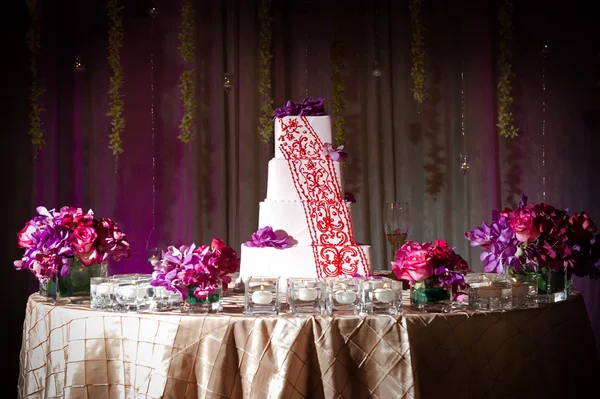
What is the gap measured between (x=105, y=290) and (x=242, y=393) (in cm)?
60

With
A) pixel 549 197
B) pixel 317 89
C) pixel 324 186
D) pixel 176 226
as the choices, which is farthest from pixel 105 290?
pixel 549 197

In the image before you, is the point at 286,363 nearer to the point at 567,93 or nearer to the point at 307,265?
the point at 307,265

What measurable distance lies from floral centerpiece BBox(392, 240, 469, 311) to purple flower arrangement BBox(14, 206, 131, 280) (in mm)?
1071

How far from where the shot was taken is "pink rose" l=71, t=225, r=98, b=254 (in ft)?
8.34

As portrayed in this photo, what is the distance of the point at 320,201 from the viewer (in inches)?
121

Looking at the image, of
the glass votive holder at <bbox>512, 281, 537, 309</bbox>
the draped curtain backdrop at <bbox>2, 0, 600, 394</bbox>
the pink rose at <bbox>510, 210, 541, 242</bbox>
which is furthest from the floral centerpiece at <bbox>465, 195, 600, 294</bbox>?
the draped curtain backdrop at <bbox>2, 0, 600, 394</bbox>

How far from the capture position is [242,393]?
86.4 inches

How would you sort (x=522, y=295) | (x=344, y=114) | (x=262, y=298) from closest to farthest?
(x=262, y=298) < (x=522, y=295) < (x=344, y=114)

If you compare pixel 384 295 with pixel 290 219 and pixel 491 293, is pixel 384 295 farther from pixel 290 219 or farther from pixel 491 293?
pixel 290 219

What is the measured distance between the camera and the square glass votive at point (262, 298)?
7.36 ft

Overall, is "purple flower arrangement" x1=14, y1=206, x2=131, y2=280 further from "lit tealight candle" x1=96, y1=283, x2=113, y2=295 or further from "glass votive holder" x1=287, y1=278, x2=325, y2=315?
"glass votive holder" x1=287, y1=278, x2=325, y2=315

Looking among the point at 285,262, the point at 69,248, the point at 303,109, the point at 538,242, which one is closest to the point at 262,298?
the point at 285,262

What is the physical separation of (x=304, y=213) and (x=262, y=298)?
84 centimetres

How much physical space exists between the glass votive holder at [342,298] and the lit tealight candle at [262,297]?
18cm
